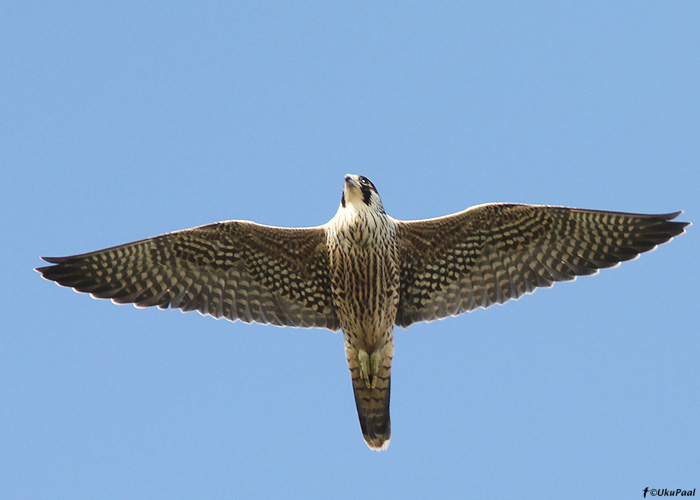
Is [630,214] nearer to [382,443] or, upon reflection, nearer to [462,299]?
Answer: [462,299]

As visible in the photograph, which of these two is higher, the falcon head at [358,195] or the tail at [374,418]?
the falcon head at [358,195]

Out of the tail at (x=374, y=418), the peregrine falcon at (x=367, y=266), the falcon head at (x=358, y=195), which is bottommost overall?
the tail at (x=374, y=418)

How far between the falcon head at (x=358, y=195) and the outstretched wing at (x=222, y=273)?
0.63 metres

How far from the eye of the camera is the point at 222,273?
10125 mm

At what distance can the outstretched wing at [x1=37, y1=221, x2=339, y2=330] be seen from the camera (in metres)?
9.85

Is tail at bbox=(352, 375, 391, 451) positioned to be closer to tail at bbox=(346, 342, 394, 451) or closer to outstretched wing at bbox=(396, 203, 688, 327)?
tail at bbox=(346, 342, 394, 451)

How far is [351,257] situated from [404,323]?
3.87ft

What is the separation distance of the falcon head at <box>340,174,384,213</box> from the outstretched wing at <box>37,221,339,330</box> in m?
0.63

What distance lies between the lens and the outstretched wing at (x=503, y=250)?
9.62 m

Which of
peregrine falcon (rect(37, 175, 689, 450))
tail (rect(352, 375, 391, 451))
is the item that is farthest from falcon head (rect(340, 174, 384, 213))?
tail (rect(352, 375, 391, 451))

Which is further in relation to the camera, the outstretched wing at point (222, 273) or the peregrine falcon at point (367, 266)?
the outstretched wing at point (222, 273)

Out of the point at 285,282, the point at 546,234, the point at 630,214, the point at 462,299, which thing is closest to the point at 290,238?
the point at 285,282

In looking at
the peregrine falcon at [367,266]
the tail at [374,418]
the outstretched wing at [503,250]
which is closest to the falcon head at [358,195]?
the peregrine falcon at [367,266]

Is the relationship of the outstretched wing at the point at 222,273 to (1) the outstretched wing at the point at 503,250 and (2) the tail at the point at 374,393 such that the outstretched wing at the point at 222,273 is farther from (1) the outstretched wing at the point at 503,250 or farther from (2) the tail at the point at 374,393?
(1) the outstretched wing at the point at 503,250
